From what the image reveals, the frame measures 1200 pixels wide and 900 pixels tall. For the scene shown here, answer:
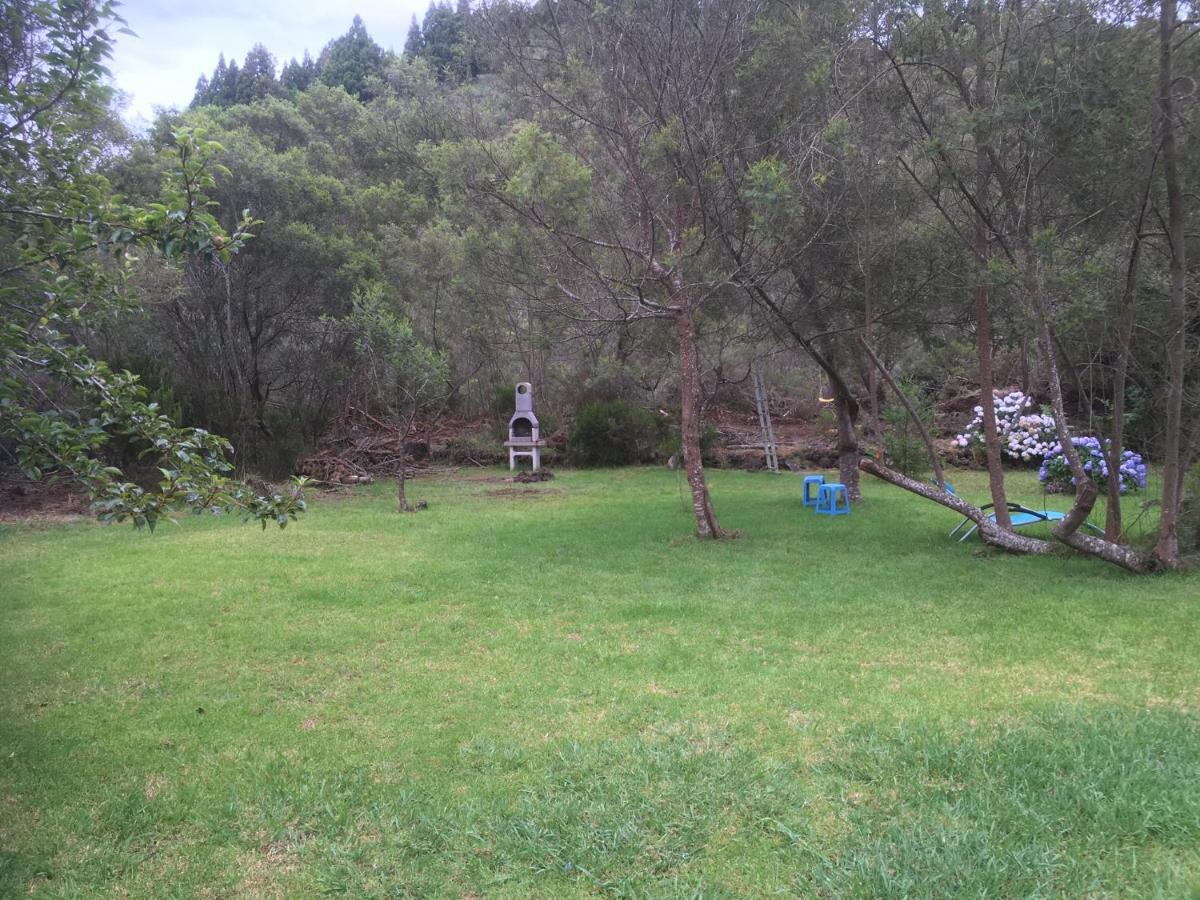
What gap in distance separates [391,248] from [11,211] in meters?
15.3

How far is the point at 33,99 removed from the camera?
3158 mm

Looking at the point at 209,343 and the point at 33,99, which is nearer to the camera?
the point at 33,99

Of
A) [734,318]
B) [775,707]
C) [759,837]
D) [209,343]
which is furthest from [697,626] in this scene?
[209,343]

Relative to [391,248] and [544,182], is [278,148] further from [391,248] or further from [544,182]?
[544,182]

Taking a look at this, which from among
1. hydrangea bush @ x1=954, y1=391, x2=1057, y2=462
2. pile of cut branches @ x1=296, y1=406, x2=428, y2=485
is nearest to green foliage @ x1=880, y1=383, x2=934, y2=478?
hydrangea bush @ x1=954, y1=391, x2=1057, y2=462

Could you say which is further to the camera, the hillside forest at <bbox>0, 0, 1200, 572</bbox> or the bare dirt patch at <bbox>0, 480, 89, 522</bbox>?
the bare dirt patch at <bbox>0, 480, 89, 522</bbox>

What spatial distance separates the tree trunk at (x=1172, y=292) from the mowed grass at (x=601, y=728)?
0.47 metres

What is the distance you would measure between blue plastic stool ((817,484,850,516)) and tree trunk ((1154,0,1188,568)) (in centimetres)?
413

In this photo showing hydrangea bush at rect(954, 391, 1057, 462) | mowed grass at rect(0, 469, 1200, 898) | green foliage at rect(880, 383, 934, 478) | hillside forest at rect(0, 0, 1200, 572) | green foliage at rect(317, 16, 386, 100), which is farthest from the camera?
→ green foliage at rect(317, 16, 386, 100)

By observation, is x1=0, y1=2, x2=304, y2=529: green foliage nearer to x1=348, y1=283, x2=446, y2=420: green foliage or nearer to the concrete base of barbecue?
x1=348, y1=283, x2=446, y2=420: green foliage

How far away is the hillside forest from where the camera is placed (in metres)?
3.23

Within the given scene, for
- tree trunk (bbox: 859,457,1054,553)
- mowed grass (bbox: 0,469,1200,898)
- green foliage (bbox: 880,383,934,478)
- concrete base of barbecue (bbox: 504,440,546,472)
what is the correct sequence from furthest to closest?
concrete base of barbecue (bbox: 504,440,546,472), green foliage (bbox: 880,383,934,478), tree trunk (bbox: 859,457,1054,553), mowed grass (bbox: 0,469,1200,898)

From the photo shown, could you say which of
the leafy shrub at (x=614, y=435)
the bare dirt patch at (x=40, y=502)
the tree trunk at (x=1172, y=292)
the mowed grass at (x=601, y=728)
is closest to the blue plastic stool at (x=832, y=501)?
the mowed grass at (x=601, y=728)

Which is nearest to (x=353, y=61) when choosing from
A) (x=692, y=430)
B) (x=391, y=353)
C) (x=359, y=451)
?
(x=359, y=451)
